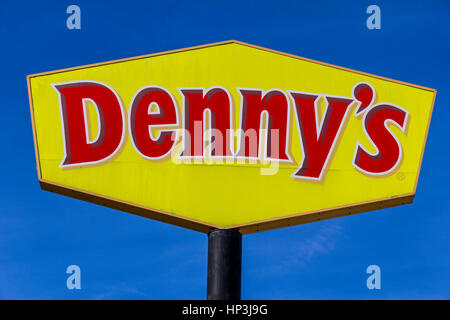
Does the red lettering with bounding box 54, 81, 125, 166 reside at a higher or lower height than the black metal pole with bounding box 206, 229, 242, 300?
higher

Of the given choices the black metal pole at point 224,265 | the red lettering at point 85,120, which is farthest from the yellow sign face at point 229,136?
the black metal pole at point 224,265

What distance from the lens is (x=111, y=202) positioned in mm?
11336

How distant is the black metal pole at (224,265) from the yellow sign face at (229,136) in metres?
0.29

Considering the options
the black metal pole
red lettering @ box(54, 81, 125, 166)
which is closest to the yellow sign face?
red lettering @ box(54, 81, 125, 166)

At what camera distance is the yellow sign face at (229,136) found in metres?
11.4

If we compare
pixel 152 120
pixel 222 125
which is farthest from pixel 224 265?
pixel 152 120

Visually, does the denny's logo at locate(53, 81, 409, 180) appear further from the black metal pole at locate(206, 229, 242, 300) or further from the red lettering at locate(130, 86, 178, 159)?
the black metal pole at locate(206, 229, 242, 300)

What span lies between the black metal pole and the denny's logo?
157cm

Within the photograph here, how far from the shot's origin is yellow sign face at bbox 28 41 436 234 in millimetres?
11422

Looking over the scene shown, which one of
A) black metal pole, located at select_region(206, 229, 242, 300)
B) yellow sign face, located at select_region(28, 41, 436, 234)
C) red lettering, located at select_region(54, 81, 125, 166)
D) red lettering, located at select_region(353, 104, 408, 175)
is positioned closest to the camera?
black metal pole, located at select_region(206, 229, 242, 300)

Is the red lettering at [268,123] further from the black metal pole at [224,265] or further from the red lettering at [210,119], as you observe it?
the black metal pole at [224,265]

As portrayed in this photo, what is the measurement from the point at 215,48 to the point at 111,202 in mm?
3607
